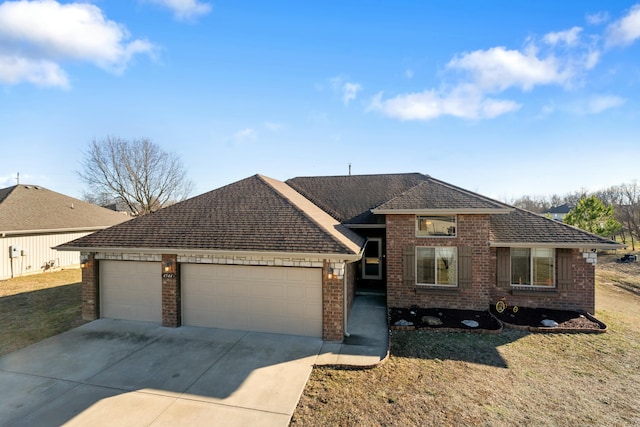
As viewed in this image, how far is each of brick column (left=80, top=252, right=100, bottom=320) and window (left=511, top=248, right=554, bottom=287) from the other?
13.7 meters

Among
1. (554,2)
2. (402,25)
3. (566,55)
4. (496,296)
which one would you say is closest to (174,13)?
(402,25)

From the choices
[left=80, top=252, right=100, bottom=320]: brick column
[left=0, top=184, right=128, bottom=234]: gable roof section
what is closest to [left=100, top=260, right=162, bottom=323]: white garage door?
[left=80, top=252, right=100, bottom=320]: brick column

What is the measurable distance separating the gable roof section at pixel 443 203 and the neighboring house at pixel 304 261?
35 mm

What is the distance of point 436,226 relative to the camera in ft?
33.4

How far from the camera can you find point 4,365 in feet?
21.2

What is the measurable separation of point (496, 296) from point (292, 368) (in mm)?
7707

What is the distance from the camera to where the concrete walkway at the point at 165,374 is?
16.1 ft

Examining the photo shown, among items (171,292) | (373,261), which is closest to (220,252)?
(171,292)

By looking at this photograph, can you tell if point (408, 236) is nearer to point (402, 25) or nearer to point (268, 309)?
point (268, 309)

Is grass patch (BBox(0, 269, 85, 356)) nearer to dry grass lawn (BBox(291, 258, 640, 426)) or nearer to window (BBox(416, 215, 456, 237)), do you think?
dry grass lawn (BBox(291, 258, 640, 426))

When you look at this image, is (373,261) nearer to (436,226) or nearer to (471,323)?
(436,226)

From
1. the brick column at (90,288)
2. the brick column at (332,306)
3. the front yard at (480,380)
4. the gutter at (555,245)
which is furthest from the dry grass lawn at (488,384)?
the brick column at (90,288)

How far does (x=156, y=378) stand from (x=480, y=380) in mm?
6492

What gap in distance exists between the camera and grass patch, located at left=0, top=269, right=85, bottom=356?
812 centimetres
